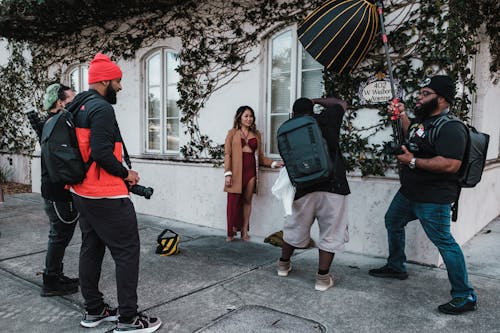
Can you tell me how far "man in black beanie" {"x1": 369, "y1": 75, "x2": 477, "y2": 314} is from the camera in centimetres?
326

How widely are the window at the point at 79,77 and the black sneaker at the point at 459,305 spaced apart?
772 cm

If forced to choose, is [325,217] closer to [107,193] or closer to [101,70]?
[107,193]

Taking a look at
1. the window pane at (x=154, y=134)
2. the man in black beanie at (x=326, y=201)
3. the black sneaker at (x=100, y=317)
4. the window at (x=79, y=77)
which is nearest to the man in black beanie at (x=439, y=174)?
the man in black beanie at (x=326, y=201)

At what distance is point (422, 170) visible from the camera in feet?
11.3

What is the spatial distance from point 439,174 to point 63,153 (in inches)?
112

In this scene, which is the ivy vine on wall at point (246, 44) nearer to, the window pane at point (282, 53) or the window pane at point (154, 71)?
the window pane at point (282, 53)

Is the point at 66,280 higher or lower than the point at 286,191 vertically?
lower

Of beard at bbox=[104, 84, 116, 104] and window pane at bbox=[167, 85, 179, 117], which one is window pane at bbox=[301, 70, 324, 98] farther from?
beard at bbox=[104, 84, 116, 104]

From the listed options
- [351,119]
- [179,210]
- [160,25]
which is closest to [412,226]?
[351,119]

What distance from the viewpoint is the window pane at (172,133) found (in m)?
7.10

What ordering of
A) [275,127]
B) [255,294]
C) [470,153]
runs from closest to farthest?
1. [470,153]
2. [255,294]
3. [275,127]

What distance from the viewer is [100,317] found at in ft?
10.3

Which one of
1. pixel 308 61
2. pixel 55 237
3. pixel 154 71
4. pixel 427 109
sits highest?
pixel 154 71

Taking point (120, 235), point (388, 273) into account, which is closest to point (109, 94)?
point (120, 235)
